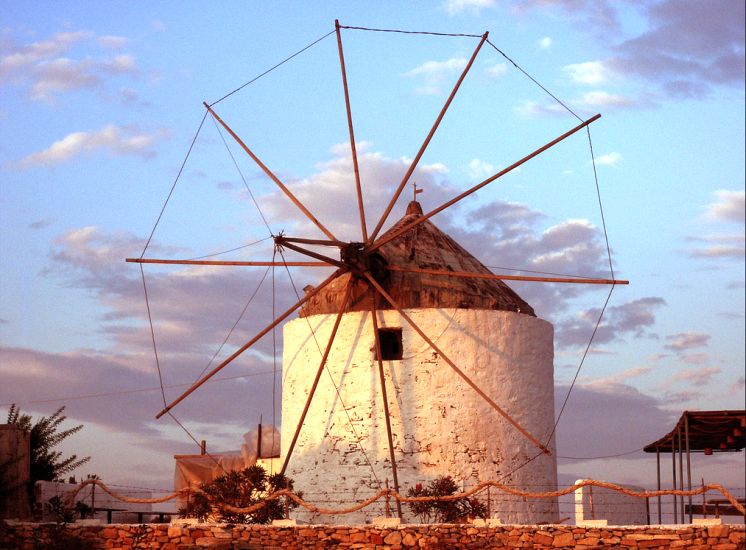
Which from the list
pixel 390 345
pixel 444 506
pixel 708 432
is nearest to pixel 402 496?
pixel 444 506

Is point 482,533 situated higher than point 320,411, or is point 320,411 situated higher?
point 320,411

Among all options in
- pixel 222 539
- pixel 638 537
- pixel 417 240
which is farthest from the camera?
pixel 417 240

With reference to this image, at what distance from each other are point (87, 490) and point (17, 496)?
95.6 inches

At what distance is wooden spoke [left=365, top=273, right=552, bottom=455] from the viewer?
20.7 meters

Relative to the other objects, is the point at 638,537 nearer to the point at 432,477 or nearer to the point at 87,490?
the point at 432,477

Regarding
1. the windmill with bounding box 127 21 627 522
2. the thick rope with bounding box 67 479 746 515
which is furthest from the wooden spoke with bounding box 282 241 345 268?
the thick rope with bounding box 67 479 746 515

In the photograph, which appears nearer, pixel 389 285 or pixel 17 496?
pixel 17 496

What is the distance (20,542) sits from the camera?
1961 centimetres

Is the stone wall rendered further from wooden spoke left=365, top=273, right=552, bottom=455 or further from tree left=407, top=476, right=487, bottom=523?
wooden spoke left=365, top=273, right=552, bottom=455

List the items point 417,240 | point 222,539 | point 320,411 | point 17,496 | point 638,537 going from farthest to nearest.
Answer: point 417,240
point 320,411
point 17,496
point 222,539
point 638,537

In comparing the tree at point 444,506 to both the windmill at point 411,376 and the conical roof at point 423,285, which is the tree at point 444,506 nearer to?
the windmill at point 411,376

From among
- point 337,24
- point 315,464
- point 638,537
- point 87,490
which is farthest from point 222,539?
point 337,24

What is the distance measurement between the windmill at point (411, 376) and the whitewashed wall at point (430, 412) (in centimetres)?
2

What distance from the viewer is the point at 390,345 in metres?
23.1
